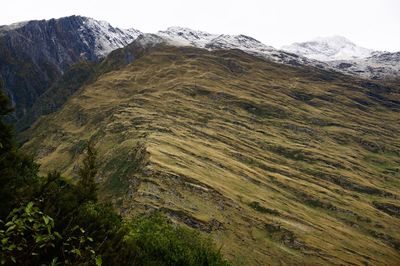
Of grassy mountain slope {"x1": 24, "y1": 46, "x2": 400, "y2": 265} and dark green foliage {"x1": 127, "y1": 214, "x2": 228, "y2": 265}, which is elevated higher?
dark green foliage {"x1": 127, "y1": 214, "x2": 228, "y2": 265}

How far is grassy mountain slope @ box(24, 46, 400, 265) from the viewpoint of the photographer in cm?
8662

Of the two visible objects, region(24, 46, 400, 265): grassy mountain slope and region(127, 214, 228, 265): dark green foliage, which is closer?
region(127, 214, 228, 265): dark green foliage

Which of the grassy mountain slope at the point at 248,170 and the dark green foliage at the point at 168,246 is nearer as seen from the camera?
the dark green foliage at the point at 168,246

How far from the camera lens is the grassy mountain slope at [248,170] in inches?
3410

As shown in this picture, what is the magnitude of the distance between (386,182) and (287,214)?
211 feet

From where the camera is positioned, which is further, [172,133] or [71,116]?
[71,116]

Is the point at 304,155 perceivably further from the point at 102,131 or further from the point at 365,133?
the point at 102,131

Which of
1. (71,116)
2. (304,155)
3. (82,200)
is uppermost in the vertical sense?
(82,200)

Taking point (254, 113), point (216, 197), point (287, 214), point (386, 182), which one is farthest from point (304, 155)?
point (216, 197)

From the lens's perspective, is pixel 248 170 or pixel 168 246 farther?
pixel 248 170

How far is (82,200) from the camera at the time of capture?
108ft

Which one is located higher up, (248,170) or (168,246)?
(168,246)

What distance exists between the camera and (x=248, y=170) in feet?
396

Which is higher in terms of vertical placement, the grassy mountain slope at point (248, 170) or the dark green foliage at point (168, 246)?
the dark green foliage at point (168, 246)
